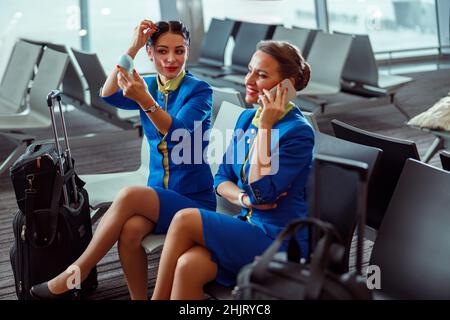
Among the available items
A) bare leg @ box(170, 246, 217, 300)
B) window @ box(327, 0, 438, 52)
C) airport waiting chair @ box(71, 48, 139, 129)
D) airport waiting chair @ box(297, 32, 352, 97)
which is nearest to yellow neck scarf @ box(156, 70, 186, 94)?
bare leg @ box(170, 246, 217, 300)

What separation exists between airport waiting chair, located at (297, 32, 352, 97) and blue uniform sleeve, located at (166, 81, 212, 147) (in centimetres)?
305

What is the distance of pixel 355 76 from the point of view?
620cm

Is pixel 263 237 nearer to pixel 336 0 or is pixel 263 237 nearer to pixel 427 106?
pixel 427 106

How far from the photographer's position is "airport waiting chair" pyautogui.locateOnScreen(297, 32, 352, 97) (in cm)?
579

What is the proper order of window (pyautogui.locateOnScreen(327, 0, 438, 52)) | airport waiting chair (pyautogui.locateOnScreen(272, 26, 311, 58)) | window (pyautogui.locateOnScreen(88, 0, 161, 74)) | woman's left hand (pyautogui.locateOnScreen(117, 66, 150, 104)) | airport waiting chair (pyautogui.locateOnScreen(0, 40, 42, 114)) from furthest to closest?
window (pyautogui.locateOnScreen(327, 0, 438, 52)), window (pyautogui.locateOnScreen(88, 0, 161, 74)), airport waiting chair (pyautogui.locateOnScreen(272, 26, 311, 58)), airport waiting chair (pyautogui.locateOnScreen(0, 40, 42, 114)), woman's left hand (pyautogui.locateOnScreen(117, 66, 150, 104))

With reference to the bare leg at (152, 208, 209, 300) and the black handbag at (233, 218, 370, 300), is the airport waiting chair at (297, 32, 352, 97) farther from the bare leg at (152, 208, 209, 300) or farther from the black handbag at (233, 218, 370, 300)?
the black handbag at (233, 218, 370, 300)

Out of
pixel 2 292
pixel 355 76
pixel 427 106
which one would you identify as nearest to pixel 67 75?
pixel 355 76

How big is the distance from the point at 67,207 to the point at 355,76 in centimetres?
406

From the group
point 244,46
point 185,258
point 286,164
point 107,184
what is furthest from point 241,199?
point 244,46

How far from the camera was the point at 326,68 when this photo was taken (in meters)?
5.99

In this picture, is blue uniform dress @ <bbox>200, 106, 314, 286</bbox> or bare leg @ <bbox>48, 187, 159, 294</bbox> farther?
bare leg @ <bbox>48, 187, 159, 294</bbox>

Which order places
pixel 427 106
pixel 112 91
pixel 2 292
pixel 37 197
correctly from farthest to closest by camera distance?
pixel 427 106 < pixel 2 292 < pixel 112 91 < pixel 37 197

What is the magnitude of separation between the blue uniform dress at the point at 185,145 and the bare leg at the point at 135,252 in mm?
190
